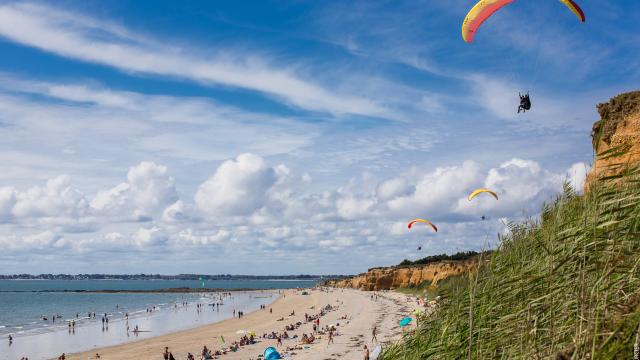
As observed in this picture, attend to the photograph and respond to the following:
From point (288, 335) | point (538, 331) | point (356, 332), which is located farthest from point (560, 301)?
point (288, 335)

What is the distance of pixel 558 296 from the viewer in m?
4.30

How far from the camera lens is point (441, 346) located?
5.11m

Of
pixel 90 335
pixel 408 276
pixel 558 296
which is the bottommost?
pixel 90 335

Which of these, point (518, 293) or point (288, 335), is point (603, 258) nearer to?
point (518, 293)

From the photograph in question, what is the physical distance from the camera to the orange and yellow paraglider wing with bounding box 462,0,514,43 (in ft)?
52.0

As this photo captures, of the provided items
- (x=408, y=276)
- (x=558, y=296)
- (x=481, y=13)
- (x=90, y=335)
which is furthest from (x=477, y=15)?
(x=408, y=276)

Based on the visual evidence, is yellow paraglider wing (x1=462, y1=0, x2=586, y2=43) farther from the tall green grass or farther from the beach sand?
the beach sand

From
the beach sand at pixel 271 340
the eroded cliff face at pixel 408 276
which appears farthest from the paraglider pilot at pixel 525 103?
the eroded cliff face at pixel 408 276

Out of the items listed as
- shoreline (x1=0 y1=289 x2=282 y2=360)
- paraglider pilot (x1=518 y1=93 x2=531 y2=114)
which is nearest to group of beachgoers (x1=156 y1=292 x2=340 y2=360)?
shoreline (x1=0 y1=289 x2=282 y2=360)

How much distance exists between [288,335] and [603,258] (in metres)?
38.3

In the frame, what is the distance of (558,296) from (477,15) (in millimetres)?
14093

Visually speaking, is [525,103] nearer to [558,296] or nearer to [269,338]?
[558,296]

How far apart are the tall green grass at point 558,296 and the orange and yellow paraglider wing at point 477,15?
1163 cm

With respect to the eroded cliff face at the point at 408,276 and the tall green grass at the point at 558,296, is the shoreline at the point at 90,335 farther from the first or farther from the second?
the tall green grass at the point at 558,296
